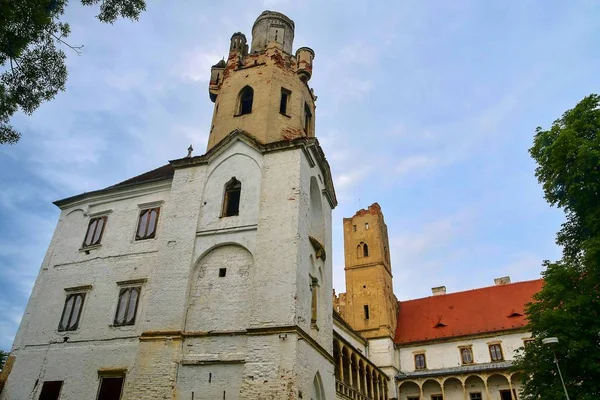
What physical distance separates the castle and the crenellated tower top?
0.21 feet

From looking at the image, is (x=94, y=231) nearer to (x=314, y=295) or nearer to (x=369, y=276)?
(x=314, y=295)

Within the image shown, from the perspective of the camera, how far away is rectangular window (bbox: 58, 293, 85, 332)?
16.0 metres

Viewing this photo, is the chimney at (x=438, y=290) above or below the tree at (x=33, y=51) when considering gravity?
above

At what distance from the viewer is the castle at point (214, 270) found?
43.2ft

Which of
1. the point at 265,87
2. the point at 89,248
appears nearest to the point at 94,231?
the point at 89,248

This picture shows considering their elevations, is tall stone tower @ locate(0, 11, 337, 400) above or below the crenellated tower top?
below

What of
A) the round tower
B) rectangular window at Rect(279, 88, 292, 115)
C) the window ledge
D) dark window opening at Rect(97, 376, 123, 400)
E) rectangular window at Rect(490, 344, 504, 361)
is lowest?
dark window opening at Rect(97, 376, 123, 400)

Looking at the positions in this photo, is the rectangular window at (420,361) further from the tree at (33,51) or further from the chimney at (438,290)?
the tree at (33,51)

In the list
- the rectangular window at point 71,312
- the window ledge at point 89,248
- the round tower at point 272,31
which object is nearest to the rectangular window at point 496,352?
the round tower at point 272,31

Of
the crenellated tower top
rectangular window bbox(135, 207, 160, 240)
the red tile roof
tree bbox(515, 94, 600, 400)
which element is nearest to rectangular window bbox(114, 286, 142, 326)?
rectangular window bbox(135, 207, 160, 240)

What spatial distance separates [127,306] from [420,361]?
28187 mm

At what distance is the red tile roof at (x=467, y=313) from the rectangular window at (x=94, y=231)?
27.9 meters

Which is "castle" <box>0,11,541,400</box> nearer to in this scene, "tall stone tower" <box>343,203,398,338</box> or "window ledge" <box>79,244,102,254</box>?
"window ledge" <box>79,244,102,254</box>

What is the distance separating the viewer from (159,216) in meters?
17.3
